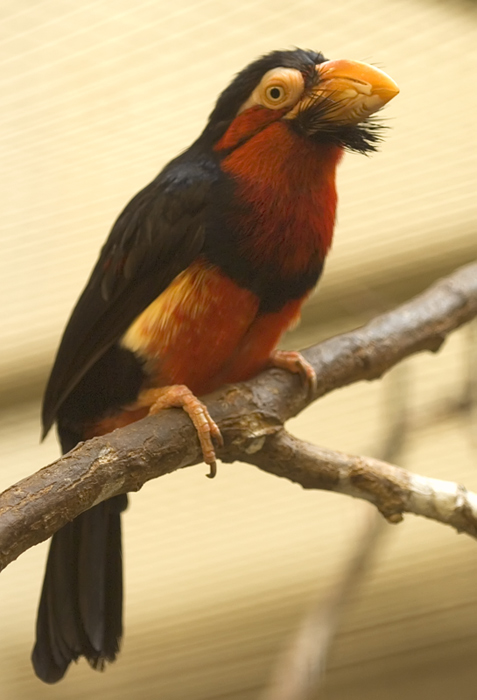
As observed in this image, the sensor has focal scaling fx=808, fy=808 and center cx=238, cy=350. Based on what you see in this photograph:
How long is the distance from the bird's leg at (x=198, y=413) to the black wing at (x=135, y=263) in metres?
0.18

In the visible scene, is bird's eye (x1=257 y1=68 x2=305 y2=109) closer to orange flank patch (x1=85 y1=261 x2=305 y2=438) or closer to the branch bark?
orange flank patch (x1=85 y1=261 x2=305 y2=438)

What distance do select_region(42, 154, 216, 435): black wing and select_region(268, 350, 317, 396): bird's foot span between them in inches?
10.8

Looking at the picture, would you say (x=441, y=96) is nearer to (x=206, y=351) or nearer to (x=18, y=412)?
(x=206, y=351)

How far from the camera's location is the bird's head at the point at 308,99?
1.33m

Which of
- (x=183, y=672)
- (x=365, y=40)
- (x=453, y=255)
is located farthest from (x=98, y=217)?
(x=183, y=672)

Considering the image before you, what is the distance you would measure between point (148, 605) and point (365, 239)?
135 cm

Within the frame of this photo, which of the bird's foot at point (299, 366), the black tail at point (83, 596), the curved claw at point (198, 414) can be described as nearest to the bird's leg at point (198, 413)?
the curved claw at point (198, 414)

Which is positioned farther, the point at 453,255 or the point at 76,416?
the point at 453,255

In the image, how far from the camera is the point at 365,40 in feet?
6.18

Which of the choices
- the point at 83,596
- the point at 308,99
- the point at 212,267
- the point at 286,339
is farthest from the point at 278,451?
the point at 286,339

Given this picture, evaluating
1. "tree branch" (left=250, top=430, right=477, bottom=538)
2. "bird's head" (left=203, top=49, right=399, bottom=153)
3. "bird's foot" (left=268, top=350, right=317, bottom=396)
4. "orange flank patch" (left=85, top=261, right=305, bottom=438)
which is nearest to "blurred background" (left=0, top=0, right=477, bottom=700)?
"tree branch" (left=250, top=430, right=477, bottom=538)

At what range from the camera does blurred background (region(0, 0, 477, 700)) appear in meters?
1.86

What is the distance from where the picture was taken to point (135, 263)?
1.42m

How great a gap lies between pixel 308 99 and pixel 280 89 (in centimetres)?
6
